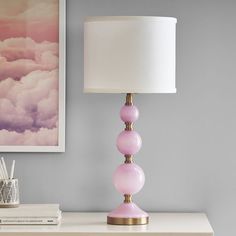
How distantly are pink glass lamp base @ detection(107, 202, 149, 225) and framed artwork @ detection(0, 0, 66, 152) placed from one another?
1.51 ft

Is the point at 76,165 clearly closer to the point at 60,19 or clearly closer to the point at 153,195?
the point at 153,195

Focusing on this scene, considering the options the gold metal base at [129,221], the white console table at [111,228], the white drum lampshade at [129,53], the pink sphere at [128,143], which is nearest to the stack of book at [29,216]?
the white console table at [111,228]

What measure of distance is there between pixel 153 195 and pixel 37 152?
55 centimetres

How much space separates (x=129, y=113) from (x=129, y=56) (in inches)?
10.4

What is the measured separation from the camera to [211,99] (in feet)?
11.1

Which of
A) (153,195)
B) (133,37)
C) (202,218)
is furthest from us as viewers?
(153,195)

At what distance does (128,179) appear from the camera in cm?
307

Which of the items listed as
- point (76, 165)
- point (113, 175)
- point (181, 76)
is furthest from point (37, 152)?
point (181, 76)

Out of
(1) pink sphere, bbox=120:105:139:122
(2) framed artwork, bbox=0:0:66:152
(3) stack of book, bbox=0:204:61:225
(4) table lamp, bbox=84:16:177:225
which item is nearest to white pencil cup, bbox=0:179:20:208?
(3) stack of book, bbox=0:204:61:225

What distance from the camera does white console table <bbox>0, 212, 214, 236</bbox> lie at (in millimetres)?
2836

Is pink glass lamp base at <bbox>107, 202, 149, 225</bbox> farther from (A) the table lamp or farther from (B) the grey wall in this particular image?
(B) the grey wall

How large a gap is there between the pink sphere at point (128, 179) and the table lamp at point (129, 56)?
0.35 feet

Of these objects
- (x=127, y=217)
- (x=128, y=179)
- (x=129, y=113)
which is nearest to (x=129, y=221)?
(x=127, y=217)

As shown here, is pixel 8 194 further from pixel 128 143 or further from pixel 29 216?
pixel 128 143
